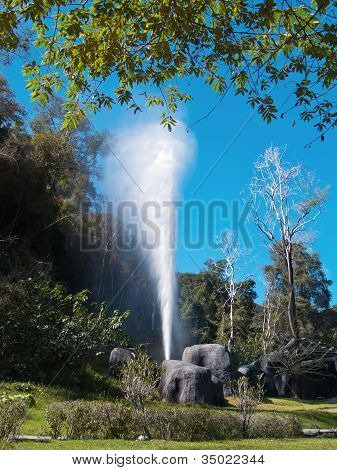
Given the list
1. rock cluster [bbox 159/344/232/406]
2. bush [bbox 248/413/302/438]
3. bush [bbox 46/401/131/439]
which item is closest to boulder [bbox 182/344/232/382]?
rock cluster [bbox 159/344/232/406]

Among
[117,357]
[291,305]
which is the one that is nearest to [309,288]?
[291,305]

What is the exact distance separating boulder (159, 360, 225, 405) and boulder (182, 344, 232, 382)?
504cm

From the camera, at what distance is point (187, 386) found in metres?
15.6

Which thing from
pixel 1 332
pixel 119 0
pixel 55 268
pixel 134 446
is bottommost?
pixel 134 446

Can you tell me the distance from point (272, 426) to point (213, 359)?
10.6 metres

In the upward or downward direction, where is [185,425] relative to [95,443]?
upward

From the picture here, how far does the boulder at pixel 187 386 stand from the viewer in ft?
51.0

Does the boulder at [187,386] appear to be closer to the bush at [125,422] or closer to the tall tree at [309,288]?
the bush at [125,422]

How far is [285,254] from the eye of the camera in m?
26.6

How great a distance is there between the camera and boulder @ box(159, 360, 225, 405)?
15531mm

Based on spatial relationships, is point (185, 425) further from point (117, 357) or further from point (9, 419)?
point (117, 357)
